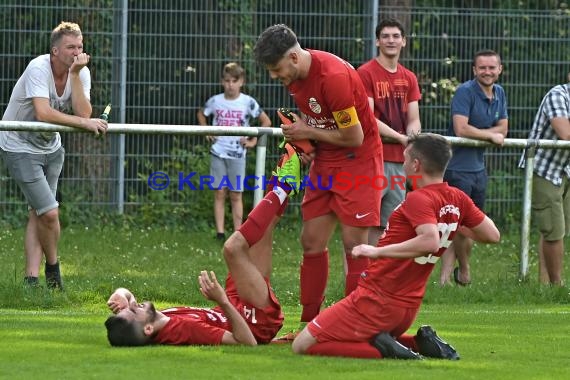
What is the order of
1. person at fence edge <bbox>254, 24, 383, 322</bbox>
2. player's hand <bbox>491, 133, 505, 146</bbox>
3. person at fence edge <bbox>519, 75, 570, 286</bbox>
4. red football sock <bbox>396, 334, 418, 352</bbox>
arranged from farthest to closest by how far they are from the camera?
person at fence edge <bbox>519, 75, 570, 286</bbox>, player's hand <bbox>491, 133, 505, 146</bbox>, person at fence edge <bbox>254, 24, 383, 322</bbox>, red football sock <bbox>396, 334, 418, 352</bbox>

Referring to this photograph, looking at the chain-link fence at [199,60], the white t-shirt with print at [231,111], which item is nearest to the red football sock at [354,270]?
the white t-shirt with print at [231,111]

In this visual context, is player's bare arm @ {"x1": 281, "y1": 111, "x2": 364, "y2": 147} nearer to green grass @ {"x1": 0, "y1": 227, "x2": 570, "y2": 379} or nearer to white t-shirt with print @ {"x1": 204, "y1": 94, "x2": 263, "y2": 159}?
green grass @ {"x1": 0, "y1": 227, "x2": 570, "y2": 379}

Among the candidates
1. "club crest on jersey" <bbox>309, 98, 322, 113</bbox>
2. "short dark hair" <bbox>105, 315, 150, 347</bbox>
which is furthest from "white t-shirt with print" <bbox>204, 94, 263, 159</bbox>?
"short dark hair" <bbox>105, 315, 150, 347</bbox>

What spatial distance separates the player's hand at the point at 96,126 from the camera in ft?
35.2

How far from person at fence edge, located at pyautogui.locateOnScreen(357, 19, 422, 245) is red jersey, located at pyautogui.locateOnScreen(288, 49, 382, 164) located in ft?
7.78

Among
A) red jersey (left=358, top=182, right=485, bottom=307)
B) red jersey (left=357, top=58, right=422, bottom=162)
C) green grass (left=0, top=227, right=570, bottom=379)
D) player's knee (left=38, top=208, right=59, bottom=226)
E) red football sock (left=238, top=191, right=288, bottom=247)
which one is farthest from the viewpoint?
red jersey (left=357, top=58, right=422, bottom=162)

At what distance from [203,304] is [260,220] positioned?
2.46m

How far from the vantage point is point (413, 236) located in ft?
26.0

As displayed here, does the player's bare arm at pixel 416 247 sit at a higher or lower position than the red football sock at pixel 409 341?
higher

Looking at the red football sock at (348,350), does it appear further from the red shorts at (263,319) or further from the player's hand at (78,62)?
the player's hand at (78,62)

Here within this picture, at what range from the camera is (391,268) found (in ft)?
26.1

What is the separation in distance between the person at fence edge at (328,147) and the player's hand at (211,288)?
142cm

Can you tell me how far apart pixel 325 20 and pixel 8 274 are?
6134 millimetres

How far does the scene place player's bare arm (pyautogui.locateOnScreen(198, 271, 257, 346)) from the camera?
800 cm
